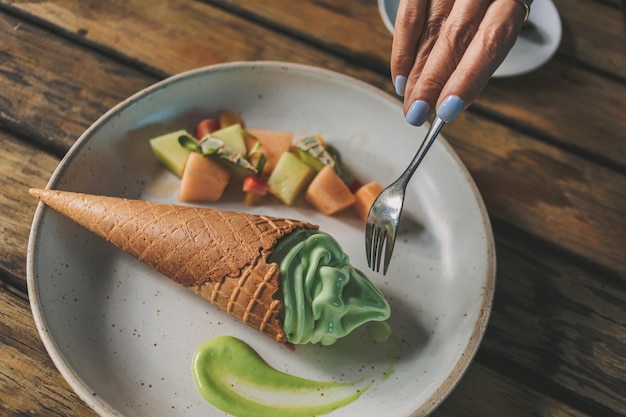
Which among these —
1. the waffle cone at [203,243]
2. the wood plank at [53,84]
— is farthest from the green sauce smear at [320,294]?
the wood plank at [53,84]

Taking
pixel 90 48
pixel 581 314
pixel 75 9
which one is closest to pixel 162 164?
pixel 90 48

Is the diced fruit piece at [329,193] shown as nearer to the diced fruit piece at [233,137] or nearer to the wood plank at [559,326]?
the diced fruit piece at [233,137]

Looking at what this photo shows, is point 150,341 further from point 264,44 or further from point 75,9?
point 75,9

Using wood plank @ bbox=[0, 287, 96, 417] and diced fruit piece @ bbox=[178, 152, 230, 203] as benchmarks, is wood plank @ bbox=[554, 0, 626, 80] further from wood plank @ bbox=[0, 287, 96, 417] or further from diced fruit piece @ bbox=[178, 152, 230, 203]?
wood plank @ bbox=[0, 287, 96, 417]

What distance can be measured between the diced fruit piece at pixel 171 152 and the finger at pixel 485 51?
0.92 meters

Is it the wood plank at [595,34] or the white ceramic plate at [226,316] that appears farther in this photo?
the wood plank at [595,34]

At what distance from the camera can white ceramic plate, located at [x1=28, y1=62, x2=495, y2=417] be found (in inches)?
65.2

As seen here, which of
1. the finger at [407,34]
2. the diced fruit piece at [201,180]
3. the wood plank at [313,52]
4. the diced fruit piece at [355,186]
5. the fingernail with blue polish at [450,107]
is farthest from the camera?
the wood plank at [313,52]

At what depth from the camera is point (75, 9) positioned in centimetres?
238

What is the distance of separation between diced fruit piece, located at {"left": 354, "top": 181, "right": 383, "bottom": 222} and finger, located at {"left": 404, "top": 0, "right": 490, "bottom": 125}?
1.35 feet

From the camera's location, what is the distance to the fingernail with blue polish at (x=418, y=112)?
1.64m

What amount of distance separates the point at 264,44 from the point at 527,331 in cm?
152

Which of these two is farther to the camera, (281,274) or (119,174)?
(119,174)

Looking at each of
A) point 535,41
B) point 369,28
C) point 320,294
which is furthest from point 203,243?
point 535,41
